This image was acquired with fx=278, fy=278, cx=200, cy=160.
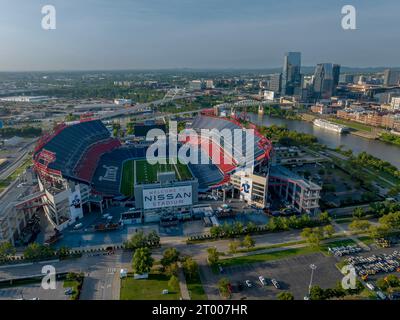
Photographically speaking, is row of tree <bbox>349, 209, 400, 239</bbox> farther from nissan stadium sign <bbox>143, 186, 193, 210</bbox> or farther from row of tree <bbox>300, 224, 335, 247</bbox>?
nissan stadium sign <bbox>143, 186, 193, 210</bbox>

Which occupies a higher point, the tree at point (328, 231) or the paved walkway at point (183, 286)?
the tree at point (328, 231)

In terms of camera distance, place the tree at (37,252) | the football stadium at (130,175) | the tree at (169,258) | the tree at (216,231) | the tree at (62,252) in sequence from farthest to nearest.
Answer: the football stadium at (130,175), the tree at (216,231), the tree at (62,252), the tree at (37,252), the tree at (169,258)

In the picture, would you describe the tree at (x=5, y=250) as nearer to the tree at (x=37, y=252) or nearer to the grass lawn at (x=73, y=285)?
the tree at (x=37, y=252)

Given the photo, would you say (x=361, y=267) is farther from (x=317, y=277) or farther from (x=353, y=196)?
(x=353, y=196)

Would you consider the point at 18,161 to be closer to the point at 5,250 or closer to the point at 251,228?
the point at 5,250

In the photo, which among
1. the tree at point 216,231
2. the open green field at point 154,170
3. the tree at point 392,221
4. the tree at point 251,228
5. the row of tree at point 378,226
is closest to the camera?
the tree at point 216,231

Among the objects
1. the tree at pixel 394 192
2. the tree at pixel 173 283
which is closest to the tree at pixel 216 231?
the tree at pixel 173 283
